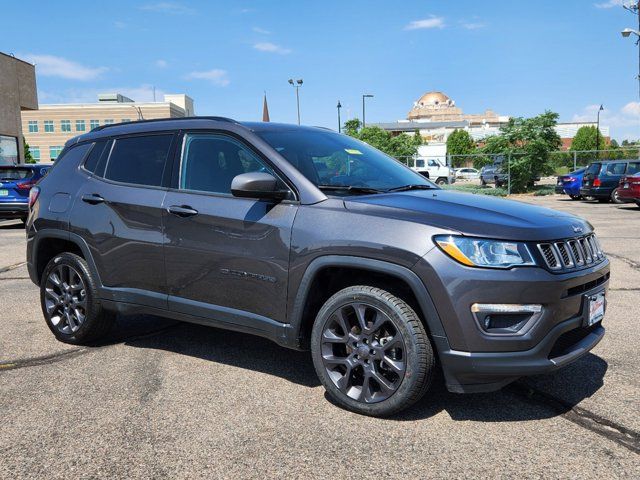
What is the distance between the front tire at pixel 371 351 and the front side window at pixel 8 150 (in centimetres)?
2945

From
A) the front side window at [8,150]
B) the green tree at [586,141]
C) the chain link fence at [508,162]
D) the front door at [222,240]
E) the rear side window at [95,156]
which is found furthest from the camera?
the green tree at [586,141]

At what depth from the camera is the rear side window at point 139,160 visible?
4.36 m

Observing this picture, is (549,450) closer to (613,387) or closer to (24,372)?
(613,387)

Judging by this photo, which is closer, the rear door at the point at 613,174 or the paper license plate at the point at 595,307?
the paper license plate at the point at 595,307

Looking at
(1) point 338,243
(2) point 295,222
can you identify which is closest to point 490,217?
(1) point 338,243

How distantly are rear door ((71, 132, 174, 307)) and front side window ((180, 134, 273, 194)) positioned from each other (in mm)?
210

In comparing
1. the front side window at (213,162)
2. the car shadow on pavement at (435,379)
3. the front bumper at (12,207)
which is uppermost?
the front side window at (213,162)

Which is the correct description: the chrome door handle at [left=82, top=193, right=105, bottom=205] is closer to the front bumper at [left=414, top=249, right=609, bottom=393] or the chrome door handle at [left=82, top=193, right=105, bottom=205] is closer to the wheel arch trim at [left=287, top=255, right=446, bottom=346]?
the wheel arch trim at [left=287, top=255, right=446, bottom=346]

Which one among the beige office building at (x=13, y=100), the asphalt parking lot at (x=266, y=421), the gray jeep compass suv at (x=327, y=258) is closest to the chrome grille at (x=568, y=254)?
the gray jeep compass suv at (x=327, y=258)

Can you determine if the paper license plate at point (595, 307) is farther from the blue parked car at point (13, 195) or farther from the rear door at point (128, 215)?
the blue parked car at point (13, 195)

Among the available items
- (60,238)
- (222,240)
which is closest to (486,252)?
(222,240)

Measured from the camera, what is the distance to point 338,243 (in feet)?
11.0

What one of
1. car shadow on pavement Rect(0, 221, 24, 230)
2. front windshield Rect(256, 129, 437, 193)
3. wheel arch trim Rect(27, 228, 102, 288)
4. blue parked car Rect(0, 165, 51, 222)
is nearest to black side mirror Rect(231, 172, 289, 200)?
front windshield Rect(256, 129, 437, 193)

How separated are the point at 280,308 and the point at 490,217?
4.37ft
